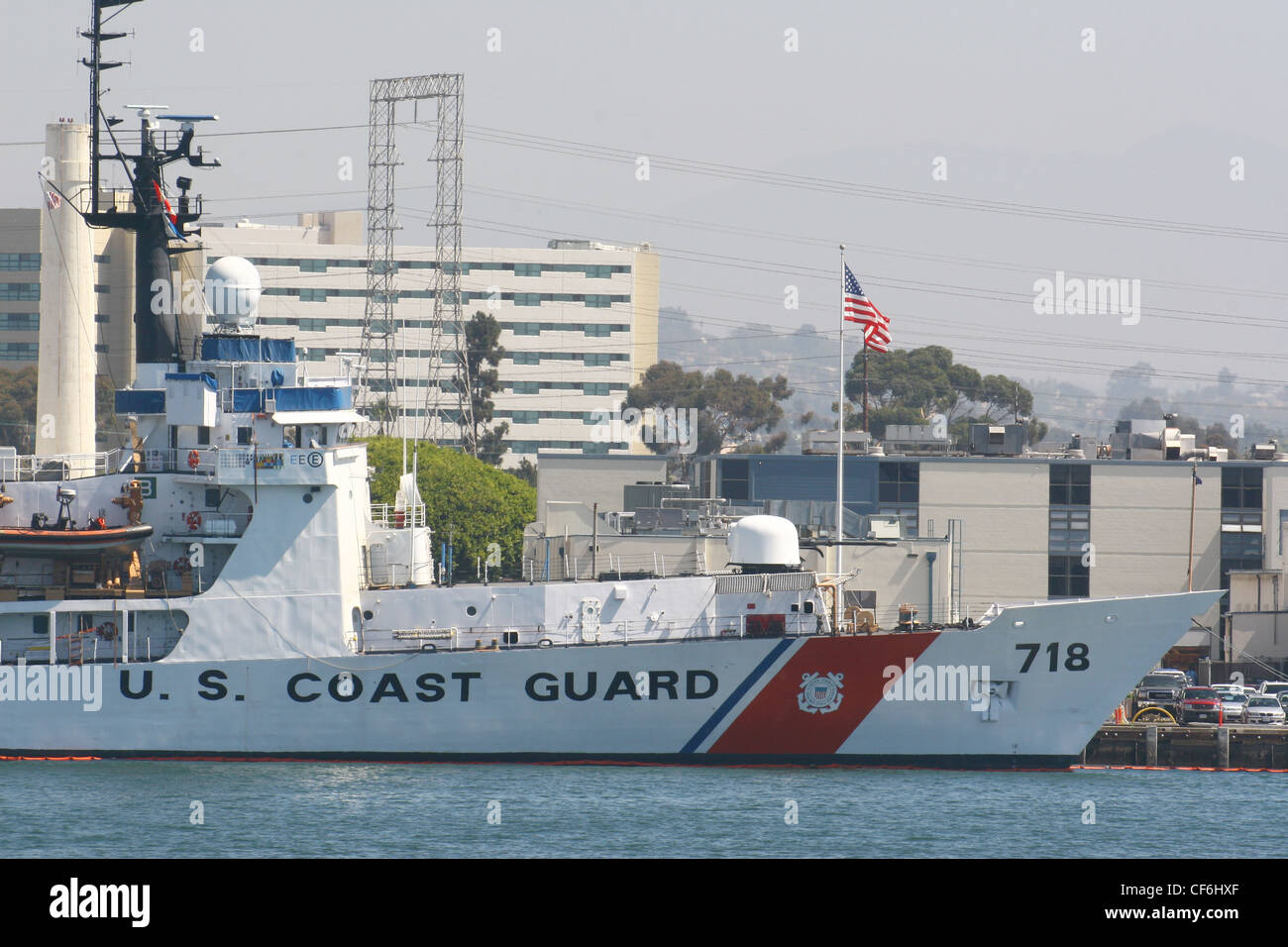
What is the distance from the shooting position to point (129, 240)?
91.2 m

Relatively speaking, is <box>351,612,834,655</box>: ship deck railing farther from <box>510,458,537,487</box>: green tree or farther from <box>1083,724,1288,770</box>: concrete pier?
<box>510,458,537,487</box>: green tree

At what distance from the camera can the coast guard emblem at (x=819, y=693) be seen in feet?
104

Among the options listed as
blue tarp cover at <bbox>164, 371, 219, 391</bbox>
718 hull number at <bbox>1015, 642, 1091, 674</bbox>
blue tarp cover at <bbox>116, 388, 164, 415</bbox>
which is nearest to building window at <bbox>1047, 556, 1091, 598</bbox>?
718 hull number at <bbox>1015, 642, 1091, 674</bbox>

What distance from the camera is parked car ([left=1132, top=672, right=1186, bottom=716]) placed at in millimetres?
40750

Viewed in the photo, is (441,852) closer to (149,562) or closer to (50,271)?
(149,562)

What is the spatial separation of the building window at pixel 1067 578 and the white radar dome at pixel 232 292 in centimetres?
3086

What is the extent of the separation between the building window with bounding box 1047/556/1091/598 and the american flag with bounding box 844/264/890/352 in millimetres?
21243

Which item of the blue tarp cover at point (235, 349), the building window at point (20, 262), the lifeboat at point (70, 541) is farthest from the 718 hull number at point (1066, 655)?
the building window at point (20, 262)

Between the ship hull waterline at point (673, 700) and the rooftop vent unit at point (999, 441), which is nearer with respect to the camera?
the ship hull waterline at point (673, 700)

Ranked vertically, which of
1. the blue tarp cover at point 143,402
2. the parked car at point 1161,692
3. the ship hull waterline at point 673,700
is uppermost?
the blue tarp cover at point 143,402

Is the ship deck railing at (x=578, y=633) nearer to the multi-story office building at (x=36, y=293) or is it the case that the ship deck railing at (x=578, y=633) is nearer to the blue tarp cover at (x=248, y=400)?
the blue tarp cover at (x=248, y=400)

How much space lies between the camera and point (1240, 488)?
54.4 meters
